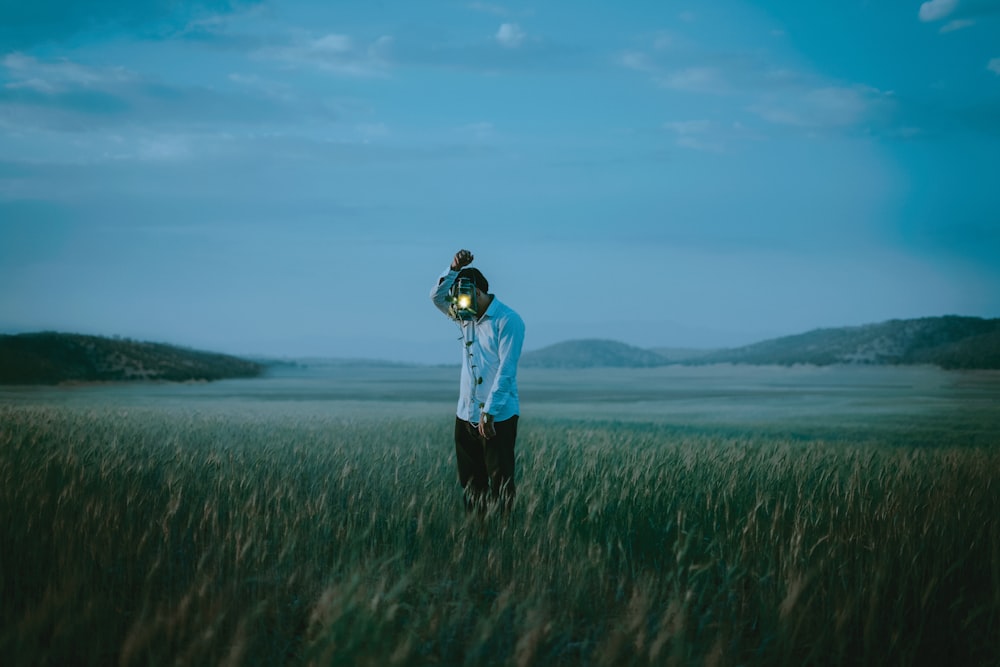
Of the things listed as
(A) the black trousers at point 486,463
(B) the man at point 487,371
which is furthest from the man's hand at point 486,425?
(A) the black trousers at point 486,463

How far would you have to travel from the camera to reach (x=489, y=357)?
237 inches

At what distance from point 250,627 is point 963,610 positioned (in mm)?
4384

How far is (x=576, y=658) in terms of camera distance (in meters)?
3.72

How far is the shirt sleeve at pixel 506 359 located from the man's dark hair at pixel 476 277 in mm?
334

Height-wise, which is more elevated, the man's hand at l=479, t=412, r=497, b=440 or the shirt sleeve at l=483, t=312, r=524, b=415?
the shirt sleeve at l=483, t=312, r=524, b=415

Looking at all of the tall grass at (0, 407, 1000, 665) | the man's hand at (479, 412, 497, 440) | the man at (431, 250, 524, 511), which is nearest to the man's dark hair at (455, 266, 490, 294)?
the man at (431, 250, 524, 511)

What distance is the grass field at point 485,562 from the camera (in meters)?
3.59

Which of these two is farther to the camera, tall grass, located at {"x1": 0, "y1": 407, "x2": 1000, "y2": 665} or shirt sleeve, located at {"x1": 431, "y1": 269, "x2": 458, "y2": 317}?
shirt sleeve, located at {"x1": 431, "y1": 269, "x2": 458, "y2": 317}

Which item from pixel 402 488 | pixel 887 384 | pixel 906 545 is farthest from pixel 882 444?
pixel 887 384

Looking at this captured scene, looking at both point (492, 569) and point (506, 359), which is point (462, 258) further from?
point (492, 569)

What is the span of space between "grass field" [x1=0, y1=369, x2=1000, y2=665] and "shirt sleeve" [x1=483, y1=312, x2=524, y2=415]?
3.14 ft

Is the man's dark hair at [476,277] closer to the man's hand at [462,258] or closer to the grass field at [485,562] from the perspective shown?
the man's hand at [462,258]

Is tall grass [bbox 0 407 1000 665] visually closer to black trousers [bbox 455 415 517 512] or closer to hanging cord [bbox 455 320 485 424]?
black trousers [bbox 455 415 517 512]

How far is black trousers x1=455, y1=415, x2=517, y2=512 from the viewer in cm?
596
